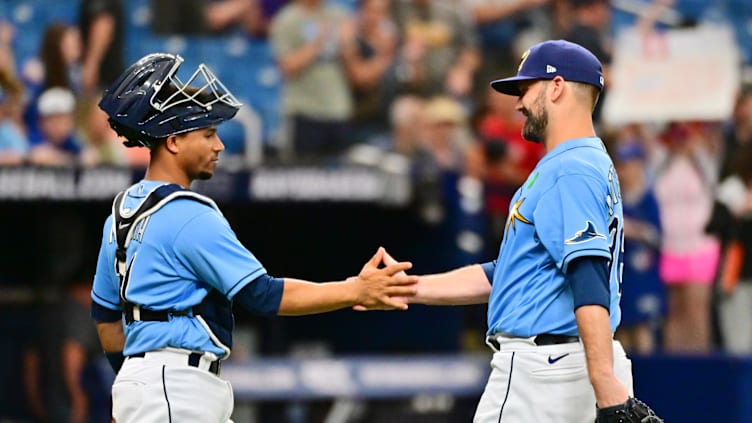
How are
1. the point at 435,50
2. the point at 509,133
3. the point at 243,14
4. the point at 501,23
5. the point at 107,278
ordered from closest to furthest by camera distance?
the point at 107,278 < the point at 509,133 < the point at 243,14 < the point at 435,50 < the point at 501,23

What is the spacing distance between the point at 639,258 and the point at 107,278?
5725 millimetres

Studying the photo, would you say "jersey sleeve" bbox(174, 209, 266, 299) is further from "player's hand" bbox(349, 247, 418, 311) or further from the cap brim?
the cap brim

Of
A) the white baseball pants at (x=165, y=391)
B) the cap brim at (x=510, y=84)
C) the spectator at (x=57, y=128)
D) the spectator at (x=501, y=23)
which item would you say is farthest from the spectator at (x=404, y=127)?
the white baseball pants at (x=165, y=391)

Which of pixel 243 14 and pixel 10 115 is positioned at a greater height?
pixel 243 14

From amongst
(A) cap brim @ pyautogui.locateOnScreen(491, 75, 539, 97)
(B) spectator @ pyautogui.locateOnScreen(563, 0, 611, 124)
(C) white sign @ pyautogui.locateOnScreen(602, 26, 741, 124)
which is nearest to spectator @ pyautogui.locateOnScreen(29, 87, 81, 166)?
(B) spectator @ pyautogui.locateOnScreen(563, 0, 611, 124)

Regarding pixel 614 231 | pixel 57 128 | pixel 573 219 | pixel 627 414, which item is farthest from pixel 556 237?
pixel 57 128

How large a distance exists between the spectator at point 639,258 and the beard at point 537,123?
5024 millimetres

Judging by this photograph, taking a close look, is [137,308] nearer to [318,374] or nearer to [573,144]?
[573,144]

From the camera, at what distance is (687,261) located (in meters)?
9.77

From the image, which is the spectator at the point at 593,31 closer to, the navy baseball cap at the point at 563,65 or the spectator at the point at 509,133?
the spectator at the point at 509,133

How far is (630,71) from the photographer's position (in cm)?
990

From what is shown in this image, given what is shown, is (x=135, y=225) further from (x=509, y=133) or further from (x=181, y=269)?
(x=509, y=133)

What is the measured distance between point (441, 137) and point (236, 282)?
5876 millimetres

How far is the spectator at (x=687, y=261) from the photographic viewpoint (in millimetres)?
9734
